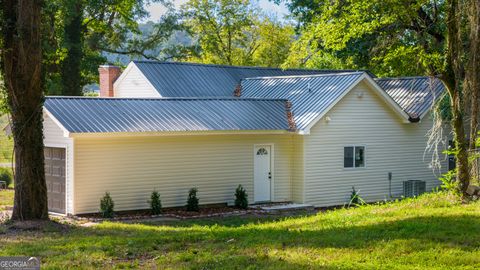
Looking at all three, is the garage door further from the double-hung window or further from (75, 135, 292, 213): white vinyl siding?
the double-hung window

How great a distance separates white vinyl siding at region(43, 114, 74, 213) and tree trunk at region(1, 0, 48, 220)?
4.56 metres

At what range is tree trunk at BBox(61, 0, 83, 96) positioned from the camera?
33.1 meters

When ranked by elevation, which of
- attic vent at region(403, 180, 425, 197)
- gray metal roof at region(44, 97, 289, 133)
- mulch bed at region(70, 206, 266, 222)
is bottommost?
mulch bed at region(70, 206, 266, 222)

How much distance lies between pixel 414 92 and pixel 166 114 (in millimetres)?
10885

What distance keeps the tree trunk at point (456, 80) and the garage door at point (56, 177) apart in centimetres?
1133

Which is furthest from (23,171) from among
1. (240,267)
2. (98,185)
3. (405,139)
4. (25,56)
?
(405,139)

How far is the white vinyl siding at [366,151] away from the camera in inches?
973

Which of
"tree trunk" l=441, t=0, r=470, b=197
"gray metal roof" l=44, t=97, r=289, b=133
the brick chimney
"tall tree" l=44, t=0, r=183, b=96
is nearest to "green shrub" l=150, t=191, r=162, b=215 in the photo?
"gray metal roof" l=44, t=97, r=289, b=133

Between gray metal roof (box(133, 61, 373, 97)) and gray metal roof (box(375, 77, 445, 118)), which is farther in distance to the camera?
gray metal roof (box(133, 61, 373, 97))

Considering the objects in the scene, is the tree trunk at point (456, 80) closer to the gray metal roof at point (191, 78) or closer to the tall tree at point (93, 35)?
the gray metal roof at point (191, 78)

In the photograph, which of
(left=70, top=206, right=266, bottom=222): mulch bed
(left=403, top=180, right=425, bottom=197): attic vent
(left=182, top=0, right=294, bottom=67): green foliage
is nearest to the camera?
(left=70, top=206, right=266, bottom=222): mulch bed

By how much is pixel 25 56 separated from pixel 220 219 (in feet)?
25.8

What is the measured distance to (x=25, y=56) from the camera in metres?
15.5

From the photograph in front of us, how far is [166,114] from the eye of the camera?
76.1ft
